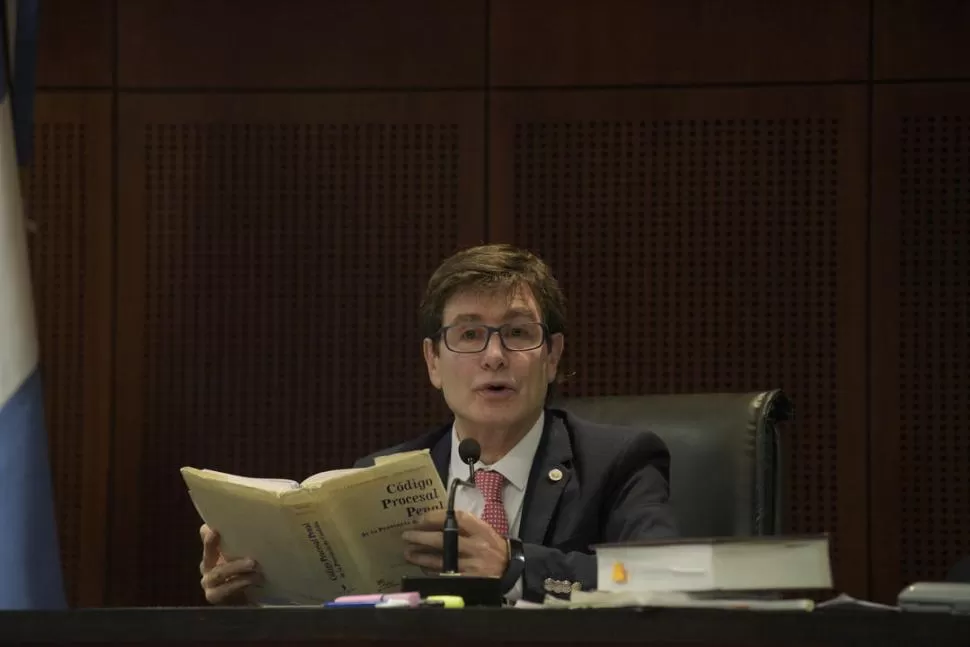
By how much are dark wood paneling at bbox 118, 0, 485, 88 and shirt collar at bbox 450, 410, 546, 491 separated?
179cm

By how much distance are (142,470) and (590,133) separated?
176 cm

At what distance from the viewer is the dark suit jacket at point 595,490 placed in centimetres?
265

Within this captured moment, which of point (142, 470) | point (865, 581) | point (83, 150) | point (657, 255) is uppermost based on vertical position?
point (83, 150)

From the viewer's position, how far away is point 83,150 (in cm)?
438

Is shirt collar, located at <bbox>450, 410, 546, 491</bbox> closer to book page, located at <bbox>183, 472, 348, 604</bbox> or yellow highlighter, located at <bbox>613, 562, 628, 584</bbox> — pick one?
book page, located at <bbox>183, 472, 348, 604</bbox>

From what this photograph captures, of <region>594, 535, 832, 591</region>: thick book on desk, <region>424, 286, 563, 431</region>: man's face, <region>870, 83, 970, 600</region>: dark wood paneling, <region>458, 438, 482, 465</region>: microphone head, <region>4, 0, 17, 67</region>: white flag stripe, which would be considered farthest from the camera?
<region>870, 83, 970, 600</region>: dark wood paneling

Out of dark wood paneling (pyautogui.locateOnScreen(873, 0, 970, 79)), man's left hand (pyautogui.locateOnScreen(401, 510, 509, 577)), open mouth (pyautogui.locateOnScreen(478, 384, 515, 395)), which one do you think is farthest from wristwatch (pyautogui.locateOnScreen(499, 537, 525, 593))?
dark wood paneling (pyautogui.locateOnScreen(873, 0, 970, 79))

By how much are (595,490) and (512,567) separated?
45cm

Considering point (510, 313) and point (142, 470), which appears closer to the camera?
point (510, 313)

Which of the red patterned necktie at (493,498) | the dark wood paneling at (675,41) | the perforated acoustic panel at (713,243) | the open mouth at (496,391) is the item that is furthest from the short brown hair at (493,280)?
the dark wood paneling at (675,41)

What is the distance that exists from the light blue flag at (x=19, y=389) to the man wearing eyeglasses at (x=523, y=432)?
3.54ft

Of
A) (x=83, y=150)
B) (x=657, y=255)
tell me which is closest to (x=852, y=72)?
(x=657, y=255)

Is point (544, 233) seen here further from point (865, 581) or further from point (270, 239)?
point (865, 581)

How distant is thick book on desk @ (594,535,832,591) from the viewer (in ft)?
5.00
